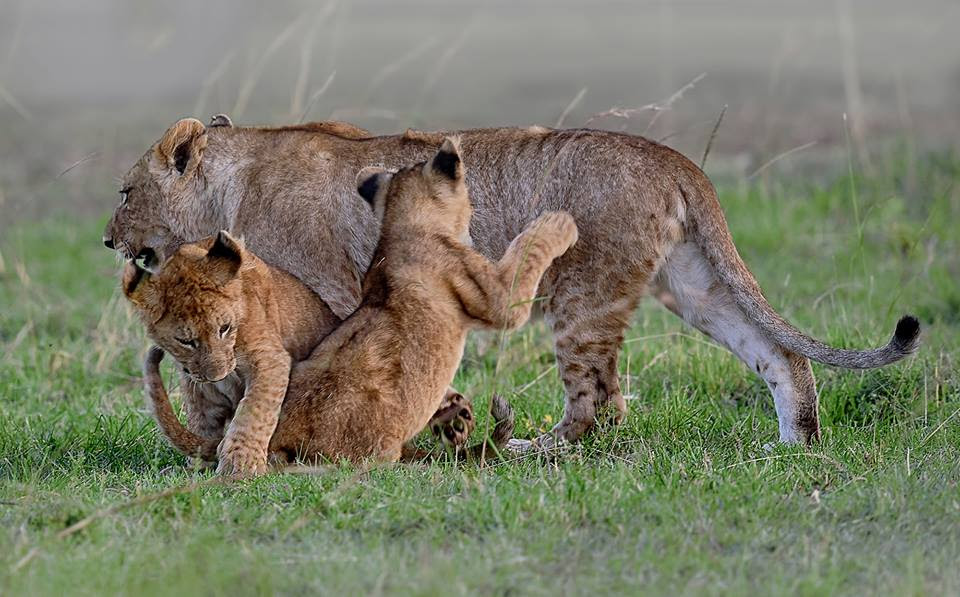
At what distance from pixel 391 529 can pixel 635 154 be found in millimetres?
2088

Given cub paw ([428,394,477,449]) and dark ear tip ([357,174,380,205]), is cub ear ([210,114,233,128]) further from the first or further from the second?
cub paw ([428,394,477,449])

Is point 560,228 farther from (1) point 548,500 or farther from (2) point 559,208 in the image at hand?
(1) point 548,500

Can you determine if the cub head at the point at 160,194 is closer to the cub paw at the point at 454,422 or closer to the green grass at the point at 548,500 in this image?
the green grass at the point at 548,500

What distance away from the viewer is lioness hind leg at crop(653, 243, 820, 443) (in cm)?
572

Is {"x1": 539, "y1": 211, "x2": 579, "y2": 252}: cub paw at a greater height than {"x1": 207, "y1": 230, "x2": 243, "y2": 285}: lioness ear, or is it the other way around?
{"x1": 539, "y1": 211, "x2": 579, "y2": 252}: cub paw

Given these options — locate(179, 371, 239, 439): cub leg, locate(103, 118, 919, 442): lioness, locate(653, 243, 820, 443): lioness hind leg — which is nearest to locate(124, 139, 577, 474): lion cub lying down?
locate(179, 371, 239, 439): cub leg

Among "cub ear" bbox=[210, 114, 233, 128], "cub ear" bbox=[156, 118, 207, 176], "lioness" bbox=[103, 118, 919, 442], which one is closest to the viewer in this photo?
"lioness" bbox=[103, 118, 919, 442]

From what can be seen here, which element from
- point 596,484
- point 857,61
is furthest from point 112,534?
point 857,61

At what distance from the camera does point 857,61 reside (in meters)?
20.6

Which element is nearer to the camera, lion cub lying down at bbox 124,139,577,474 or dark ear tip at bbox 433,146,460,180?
lion cub lying down at bbox 124,139,577,474

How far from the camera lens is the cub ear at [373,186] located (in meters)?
5.47

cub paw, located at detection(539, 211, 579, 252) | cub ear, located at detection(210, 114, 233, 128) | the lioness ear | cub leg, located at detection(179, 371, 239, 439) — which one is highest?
cub ear, located at detection(210, 114, 233, 128)

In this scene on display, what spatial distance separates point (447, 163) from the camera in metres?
5.46

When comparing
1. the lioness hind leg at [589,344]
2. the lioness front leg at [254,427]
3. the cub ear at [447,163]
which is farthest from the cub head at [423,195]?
the lioness front leg at [254,427]
